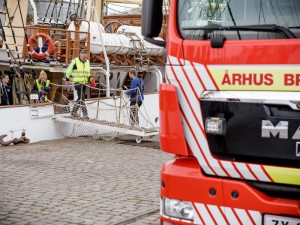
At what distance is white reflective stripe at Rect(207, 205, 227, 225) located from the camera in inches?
206

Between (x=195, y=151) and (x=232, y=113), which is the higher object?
(x=232, y=113)

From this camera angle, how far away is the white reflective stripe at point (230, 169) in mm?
5148

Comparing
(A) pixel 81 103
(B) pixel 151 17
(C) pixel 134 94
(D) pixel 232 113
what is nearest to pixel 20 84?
(A) pixel 81 103

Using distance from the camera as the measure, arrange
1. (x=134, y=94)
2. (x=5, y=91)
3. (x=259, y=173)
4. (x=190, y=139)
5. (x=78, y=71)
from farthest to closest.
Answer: (x=5, y=91)
(x=134, y=94)
(x=78, y=71)
(x=190, y=139)
(x=259, y=173)

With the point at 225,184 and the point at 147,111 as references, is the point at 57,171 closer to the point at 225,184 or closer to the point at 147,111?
the point at 225,184

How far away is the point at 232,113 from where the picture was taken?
5102 millimetres

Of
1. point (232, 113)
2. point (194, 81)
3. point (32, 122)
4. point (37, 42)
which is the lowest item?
point (32, 122)

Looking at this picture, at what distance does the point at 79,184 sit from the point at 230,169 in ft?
18.1

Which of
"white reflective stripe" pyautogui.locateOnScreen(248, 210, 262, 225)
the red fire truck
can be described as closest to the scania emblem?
the red fire truck

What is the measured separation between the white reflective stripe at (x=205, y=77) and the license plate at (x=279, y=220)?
3.66ft

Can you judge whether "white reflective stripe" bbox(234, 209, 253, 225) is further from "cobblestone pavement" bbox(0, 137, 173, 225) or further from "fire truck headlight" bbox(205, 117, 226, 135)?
"cobblestone pavement" bbox(0, 137, 173, 225)

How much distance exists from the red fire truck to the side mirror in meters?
0.17

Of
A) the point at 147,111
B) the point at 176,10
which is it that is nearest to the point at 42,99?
the point at 147,111

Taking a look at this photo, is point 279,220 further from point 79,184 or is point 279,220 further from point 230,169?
point 79,184
